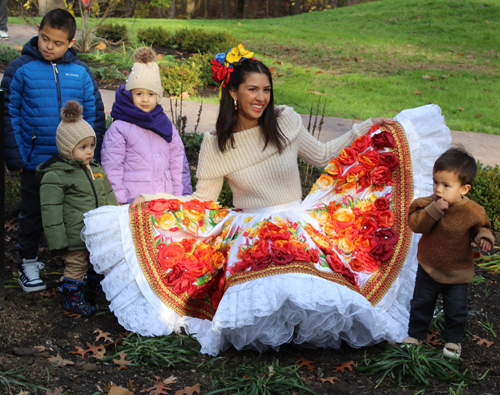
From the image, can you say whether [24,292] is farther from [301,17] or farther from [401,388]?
[301,17]

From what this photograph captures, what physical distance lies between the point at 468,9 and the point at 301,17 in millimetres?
6722

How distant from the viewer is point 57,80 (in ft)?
13.1

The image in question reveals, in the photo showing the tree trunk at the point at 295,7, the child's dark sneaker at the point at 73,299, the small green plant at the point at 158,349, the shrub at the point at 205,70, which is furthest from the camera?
the tree trunk at the point at 295,7

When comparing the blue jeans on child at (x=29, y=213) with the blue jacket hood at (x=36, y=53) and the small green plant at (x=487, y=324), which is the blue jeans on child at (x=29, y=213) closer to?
the blue jacket hood at (x=36, y=53)

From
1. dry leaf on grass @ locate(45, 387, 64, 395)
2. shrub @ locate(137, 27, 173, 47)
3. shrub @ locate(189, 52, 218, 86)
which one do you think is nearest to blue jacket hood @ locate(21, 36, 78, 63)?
dry leaf on grass @ locate(45, 387, 64, 395)

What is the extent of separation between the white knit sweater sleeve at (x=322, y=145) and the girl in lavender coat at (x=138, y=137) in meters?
1.08

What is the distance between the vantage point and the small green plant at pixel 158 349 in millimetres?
3209

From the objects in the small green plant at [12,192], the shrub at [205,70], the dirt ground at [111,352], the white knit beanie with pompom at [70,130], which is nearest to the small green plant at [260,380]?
the dirt ground at [111,352]

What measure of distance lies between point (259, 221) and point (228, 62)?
3.56 ft

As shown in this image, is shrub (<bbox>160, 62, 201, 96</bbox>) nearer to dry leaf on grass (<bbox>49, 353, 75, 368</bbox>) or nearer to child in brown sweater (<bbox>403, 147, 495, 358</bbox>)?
dry leaf on grass (<bbox>49, 353, 75, 368</bbox>)

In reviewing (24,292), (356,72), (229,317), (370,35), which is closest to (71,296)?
(24,292)

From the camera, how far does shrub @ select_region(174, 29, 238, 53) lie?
41.9 ft

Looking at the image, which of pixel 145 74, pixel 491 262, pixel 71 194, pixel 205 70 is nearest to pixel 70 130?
pixel 71 194

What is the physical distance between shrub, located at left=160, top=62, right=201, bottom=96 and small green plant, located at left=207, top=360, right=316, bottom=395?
692 cm
